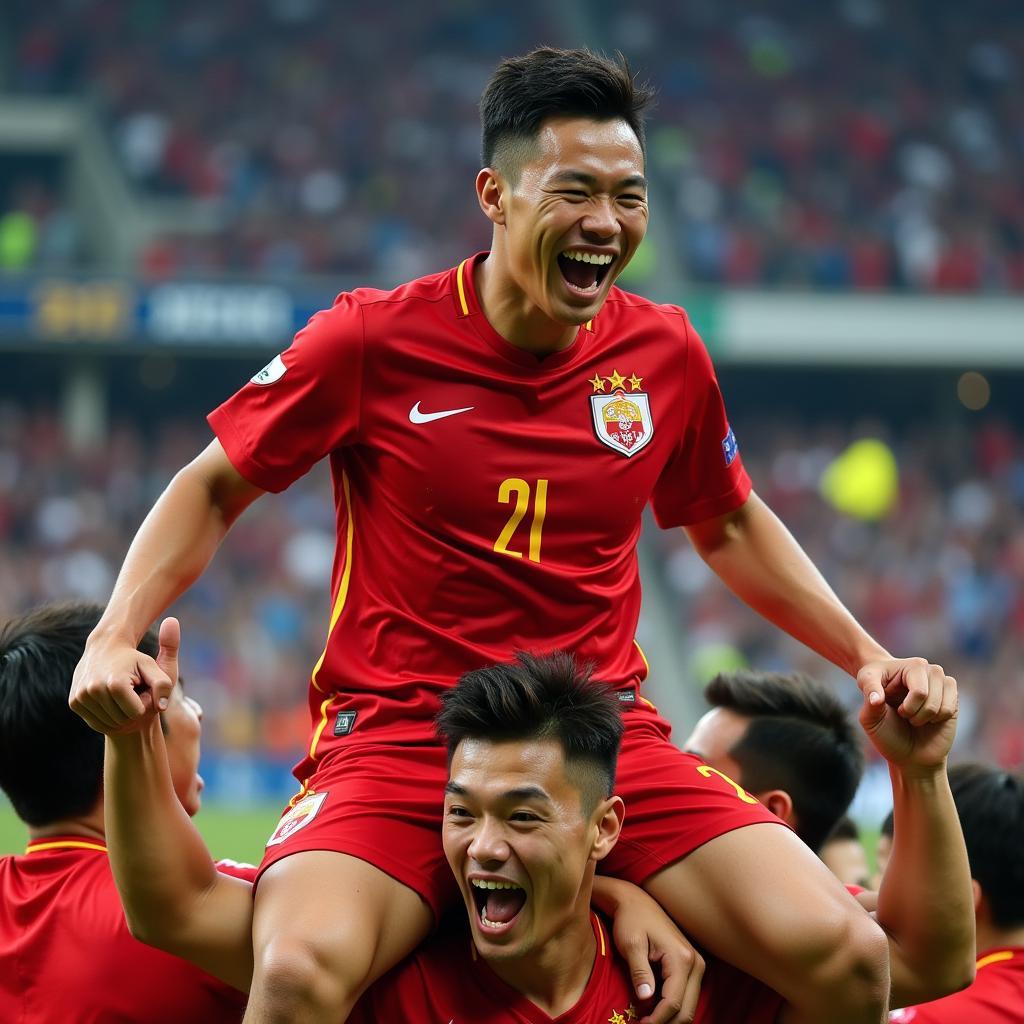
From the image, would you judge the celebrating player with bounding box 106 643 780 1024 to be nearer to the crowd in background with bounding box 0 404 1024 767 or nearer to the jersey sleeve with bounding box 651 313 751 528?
the jersey sleeve with bounding box 651 313 751 528

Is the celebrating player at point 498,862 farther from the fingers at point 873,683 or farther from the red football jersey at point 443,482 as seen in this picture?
the fingers at point 873,683

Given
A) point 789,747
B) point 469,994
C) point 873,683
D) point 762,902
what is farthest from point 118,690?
point 789,747

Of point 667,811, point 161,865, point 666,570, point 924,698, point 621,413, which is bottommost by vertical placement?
point 161,865

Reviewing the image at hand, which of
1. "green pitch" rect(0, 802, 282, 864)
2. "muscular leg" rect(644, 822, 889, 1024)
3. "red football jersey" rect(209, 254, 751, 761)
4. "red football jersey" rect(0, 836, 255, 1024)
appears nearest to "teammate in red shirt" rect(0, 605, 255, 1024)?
"red football jersey" rect(0, 836, 255, 1024)

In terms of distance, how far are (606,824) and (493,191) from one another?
4.34 feet

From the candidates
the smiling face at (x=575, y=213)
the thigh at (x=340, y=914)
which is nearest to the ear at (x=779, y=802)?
the thigh at (x=340, y=914)

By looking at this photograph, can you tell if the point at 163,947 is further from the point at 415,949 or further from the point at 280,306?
the point at 280,306

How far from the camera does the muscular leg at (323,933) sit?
2922mm

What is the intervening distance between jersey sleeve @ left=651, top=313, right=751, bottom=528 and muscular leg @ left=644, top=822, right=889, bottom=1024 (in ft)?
2.86

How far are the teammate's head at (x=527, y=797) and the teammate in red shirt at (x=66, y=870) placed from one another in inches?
22.3

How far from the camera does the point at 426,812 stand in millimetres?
3322

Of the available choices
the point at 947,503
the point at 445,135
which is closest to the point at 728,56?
the point at 445,135

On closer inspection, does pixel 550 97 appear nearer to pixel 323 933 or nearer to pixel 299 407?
pixel 299 407

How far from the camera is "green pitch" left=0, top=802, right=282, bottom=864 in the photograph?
12.9 m
